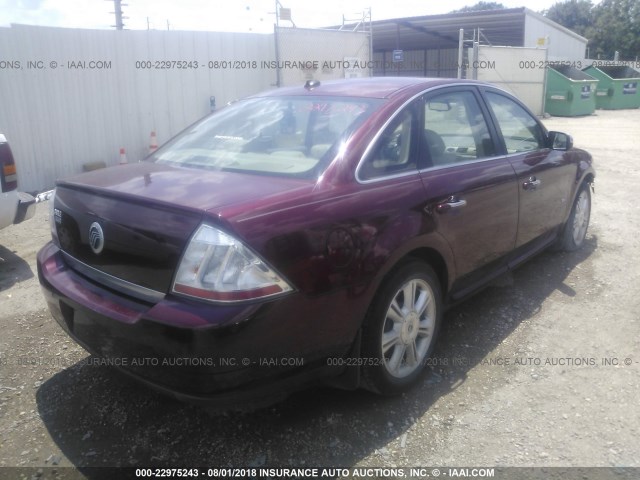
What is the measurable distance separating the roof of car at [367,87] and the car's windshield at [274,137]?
84 mm

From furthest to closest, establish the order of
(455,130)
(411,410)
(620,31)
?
(620,31) < (455,130) < (411,410)

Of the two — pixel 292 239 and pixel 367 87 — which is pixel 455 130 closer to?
pixel 367 87

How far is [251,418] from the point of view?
2912 mm

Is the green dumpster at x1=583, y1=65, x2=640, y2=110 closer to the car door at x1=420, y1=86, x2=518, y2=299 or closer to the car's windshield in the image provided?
the car door at x1=420, y1=86, x2=518, y2=299

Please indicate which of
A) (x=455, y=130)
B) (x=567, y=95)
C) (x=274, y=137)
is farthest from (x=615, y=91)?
(x=274, y=137)

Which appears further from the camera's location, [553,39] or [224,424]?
[553,39]

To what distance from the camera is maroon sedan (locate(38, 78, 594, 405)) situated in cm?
225

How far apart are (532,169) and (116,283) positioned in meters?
2.98

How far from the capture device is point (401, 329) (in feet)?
9.84

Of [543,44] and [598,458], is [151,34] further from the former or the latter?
[543,44]

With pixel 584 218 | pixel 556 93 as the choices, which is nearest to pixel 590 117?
pixel 556 93

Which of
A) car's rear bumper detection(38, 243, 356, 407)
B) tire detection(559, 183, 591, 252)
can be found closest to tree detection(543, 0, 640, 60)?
tire detection(559, 183, 591, 252)

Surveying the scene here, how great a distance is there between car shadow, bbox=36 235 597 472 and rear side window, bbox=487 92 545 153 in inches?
62.0

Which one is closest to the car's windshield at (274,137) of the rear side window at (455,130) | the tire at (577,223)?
the rear side window at (455,130)
